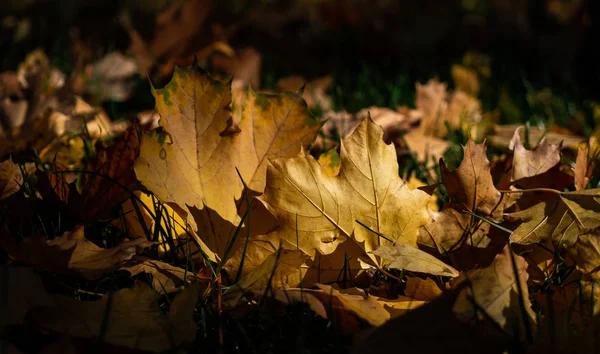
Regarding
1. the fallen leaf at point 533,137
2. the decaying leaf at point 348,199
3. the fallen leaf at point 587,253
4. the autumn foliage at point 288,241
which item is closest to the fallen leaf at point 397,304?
the autumn foliage at point 288,241

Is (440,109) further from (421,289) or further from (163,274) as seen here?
(163,274)

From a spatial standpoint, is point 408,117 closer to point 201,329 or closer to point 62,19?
point 201,329

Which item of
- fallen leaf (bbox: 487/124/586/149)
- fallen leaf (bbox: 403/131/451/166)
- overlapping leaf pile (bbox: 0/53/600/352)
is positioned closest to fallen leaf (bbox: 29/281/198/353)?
overlapping leaf pile (bbox: 0/53/600/352)

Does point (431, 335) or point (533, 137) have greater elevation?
point (431, 335)

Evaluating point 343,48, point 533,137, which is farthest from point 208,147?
point 343,48

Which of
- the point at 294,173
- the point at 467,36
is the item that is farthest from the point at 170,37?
the point at 294,173
